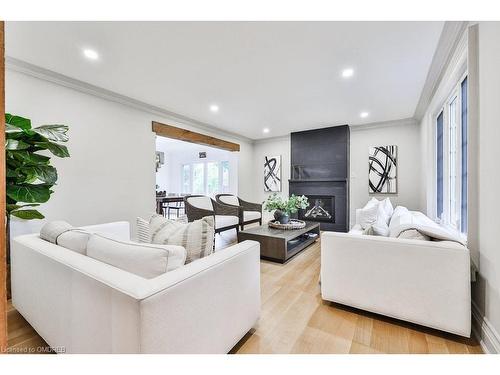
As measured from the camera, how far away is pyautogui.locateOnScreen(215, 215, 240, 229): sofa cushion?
12.1 feet

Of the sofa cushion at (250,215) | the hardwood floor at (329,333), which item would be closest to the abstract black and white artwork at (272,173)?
the sofa cushion at (250,215)

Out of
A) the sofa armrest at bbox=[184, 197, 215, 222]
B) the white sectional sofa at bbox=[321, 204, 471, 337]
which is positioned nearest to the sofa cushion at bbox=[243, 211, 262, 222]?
the sofa armrest at bbox=[184, 197, 215, 222]

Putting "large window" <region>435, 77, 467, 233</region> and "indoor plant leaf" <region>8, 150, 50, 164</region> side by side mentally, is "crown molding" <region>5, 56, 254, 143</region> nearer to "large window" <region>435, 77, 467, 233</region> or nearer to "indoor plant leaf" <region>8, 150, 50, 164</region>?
"indoor plant leaf" <region>8, 150, 50, 164</region>

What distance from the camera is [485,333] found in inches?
52.2

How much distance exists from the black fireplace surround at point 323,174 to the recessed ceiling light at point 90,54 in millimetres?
4227

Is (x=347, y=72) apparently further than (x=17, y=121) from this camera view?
Yes

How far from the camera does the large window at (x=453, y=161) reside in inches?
88.0

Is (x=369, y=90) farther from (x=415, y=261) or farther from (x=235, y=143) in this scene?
(x=235, y=143)

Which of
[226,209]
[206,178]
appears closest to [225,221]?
[226,209]

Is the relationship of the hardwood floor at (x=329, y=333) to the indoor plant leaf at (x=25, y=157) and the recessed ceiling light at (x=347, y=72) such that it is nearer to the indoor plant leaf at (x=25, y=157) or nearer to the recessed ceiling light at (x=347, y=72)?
the indoor plant leaf at (x=25, y=157)

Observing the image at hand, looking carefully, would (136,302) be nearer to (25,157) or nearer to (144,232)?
(144,232)

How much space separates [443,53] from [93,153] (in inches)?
164

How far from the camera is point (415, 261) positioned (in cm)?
148
